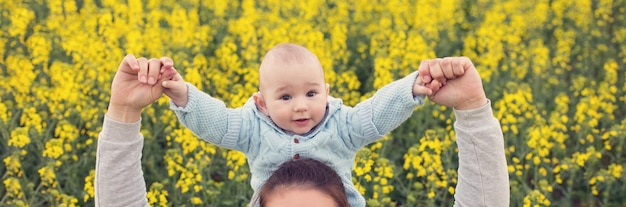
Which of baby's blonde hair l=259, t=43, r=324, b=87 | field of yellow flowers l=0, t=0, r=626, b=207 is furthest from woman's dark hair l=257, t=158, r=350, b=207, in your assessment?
field of yellow flowers l=0, t=0, r=626, b=207

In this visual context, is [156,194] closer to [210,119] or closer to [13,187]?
[13,187]

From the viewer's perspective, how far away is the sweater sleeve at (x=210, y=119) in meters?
2.41

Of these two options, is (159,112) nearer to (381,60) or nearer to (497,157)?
(381,60)

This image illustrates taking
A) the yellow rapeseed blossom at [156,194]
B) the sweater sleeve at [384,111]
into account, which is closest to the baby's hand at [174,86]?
the sweater sleeve at [384,111]

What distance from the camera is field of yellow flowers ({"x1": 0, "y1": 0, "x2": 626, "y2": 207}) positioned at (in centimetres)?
474

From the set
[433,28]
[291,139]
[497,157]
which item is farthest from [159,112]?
[497,157]

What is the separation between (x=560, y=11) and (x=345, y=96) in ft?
9.30

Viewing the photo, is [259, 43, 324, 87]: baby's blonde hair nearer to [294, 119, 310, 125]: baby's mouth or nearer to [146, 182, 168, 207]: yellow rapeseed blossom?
[294, 119, 310, 125]: baby's mouth

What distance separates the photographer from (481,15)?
25.1 feet

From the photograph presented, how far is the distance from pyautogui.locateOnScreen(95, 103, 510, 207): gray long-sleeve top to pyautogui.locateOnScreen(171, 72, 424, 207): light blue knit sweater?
16cm

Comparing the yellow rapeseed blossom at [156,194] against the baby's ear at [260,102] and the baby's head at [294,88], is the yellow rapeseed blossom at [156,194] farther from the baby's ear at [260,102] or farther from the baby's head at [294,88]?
the baby's head at [294,88]

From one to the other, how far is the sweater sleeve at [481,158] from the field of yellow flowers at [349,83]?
61.6 inches

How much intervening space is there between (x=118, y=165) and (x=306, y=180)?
0.48 meters

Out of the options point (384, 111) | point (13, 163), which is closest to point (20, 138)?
point (13, 163)
